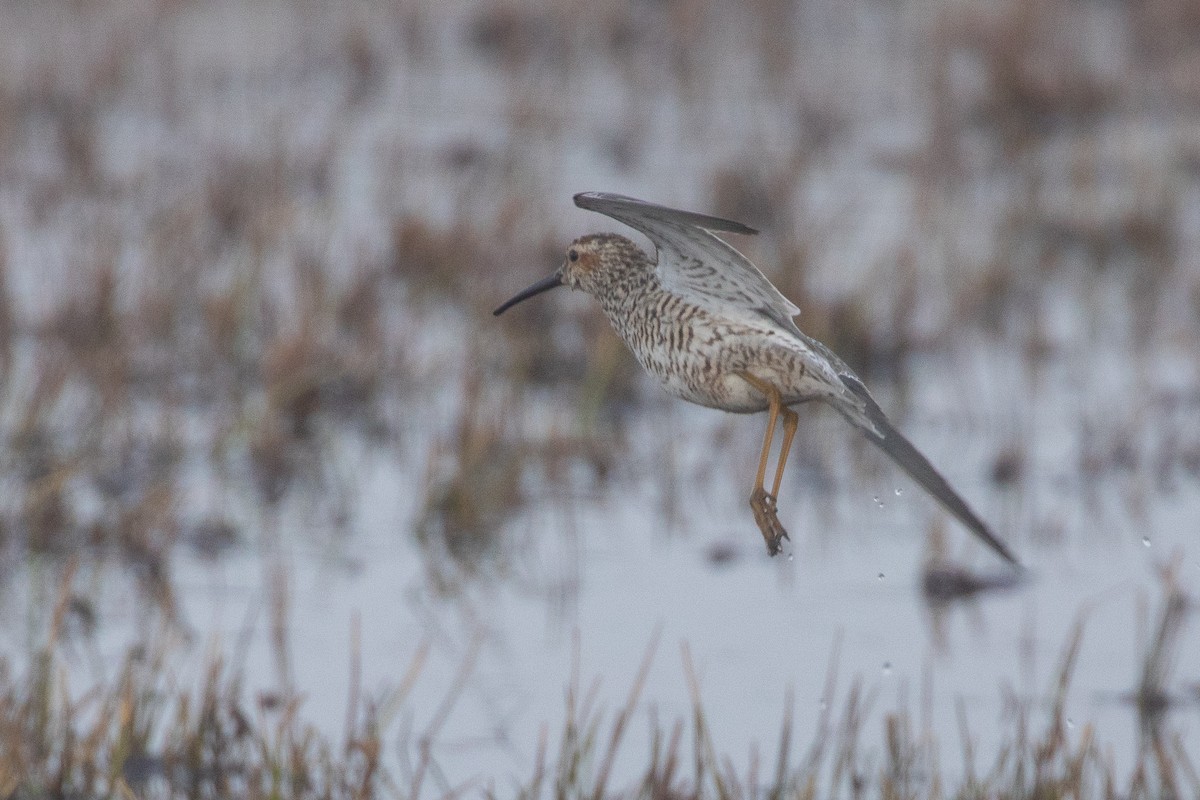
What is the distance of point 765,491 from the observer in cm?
315

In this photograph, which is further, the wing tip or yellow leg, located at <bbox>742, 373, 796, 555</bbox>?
yellow leg, located at <bbox>742, 373, 796, 555</bbox>

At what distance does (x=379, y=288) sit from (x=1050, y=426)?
10.3 ft

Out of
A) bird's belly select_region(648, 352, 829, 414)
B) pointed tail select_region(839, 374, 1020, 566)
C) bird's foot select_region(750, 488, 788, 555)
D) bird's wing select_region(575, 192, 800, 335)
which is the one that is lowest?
bird's foot select_region(750, 488, 788, 555)

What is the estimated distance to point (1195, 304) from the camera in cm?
1077

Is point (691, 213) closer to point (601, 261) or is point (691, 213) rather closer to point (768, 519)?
point (768, 519)

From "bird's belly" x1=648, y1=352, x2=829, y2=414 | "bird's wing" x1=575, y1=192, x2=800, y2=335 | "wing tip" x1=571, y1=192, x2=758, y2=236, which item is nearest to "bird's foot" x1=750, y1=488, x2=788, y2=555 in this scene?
"bird's belly" x1=648, y1=352, x2=829, y2=414

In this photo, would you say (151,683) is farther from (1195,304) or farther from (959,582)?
(1195,304)

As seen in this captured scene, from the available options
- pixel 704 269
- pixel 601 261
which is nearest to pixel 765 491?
pixel 704 269

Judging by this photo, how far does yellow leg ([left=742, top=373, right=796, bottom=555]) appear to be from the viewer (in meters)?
3.09

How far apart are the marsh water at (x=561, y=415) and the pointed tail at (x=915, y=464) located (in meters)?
1.73

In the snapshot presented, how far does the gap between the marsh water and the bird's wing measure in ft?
5.66

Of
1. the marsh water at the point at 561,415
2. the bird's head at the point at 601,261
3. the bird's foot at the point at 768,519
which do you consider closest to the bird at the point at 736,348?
the bird's foot at the point at 768,519

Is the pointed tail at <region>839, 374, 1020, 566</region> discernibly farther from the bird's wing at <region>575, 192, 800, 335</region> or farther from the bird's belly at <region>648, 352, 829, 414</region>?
the bird's wing at <region>575, 192, 800, 335</region>

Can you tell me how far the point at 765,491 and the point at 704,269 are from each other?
363 mm
